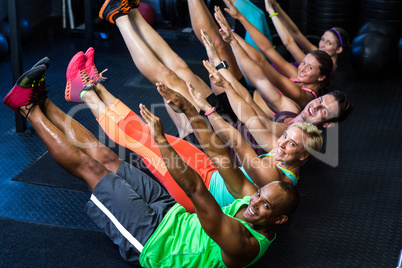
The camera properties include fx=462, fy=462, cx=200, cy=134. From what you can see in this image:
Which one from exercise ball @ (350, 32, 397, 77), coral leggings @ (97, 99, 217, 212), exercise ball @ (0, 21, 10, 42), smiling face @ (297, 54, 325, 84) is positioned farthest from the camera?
exercise ball @ (0, 21, 10, 42)

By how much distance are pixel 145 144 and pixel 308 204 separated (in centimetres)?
115

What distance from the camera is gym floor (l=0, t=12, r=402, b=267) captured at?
2512 mm

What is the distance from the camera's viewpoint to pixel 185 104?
2.13 metres

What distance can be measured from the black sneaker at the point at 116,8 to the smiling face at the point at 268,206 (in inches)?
58.9

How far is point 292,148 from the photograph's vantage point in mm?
2500

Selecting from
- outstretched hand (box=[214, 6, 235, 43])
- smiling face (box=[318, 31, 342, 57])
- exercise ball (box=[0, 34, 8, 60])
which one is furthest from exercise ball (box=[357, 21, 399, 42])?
exercise ball (box=[0, 34, 8, 60])

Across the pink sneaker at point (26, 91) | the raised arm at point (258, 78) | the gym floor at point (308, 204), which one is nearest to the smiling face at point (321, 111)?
the raised arm at point (258, 78)

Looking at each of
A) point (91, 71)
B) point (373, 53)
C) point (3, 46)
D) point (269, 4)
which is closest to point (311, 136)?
point (91, 71)

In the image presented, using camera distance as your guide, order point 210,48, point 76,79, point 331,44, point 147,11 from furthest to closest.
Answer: point 147,11 < point 331,44 < point 210,48 < point 76,79

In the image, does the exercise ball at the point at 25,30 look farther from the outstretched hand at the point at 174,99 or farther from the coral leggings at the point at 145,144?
the outstretched hand at the point at 174,99

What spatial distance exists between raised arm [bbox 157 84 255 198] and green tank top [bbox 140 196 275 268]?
0.10m

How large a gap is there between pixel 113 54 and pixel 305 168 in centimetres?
278

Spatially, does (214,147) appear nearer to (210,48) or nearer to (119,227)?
(119,227)

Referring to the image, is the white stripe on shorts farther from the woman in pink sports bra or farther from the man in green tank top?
the woman in pink sports bra
